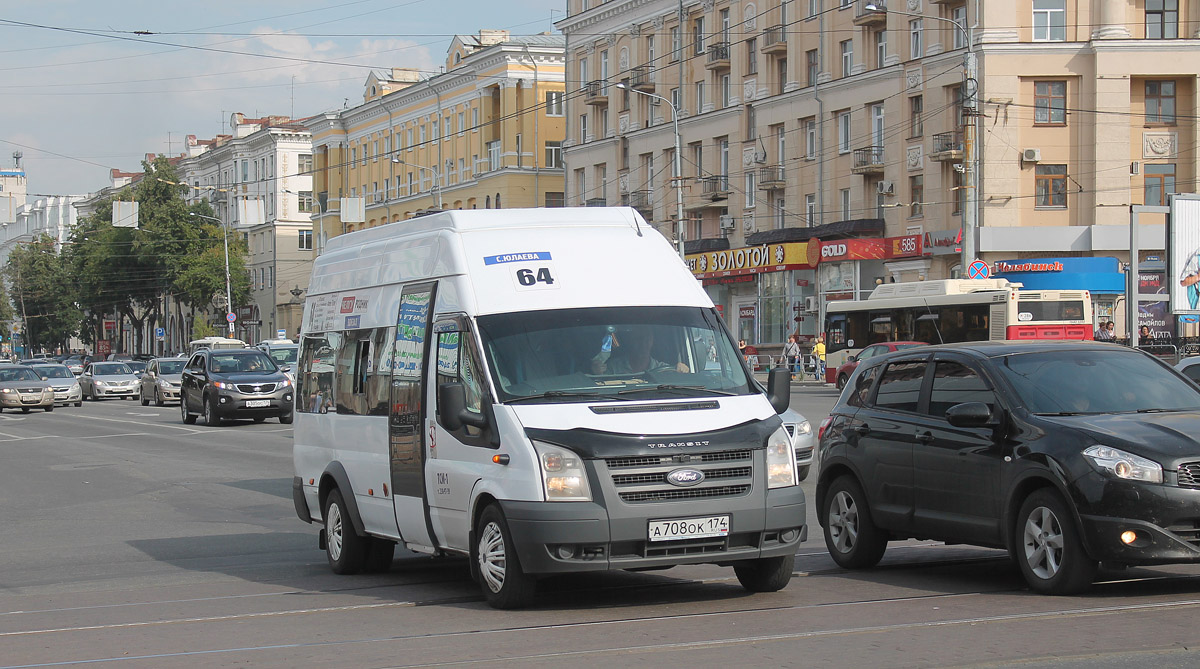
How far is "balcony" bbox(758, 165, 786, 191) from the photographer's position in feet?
191

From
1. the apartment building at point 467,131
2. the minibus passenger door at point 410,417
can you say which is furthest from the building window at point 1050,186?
the minibus passenger door at point 410,417

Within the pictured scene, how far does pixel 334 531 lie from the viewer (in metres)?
11.2

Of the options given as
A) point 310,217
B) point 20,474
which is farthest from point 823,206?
point 310,217

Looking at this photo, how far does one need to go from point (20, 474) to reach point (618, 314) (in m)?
15.4

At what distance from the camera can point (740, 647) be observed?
24.5 feet

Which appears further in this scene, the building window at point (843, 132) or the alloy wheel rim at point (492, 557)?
the building window at point (843, 132)

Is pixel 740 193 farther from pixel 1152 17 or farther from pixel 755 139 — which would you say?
pixel 1152 17

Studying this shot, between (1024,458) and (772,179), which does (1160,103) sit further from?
(1024,458)

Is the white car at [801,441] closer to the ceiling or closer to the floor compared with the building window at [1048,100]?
closer to the floor

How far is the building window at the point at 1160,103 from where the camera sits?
49.3 m

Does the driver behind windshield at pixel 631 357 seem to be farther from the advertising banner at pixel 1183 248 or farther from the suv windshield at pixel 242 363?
the advertising banner at pixel 1183 248

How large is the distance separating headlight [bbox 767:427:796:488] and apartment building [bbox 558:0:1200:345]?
33.4m

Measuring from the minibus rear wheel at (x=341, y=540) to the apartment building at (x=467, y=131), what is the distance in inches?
2558

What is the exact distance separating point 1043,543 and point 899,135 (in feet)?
147
